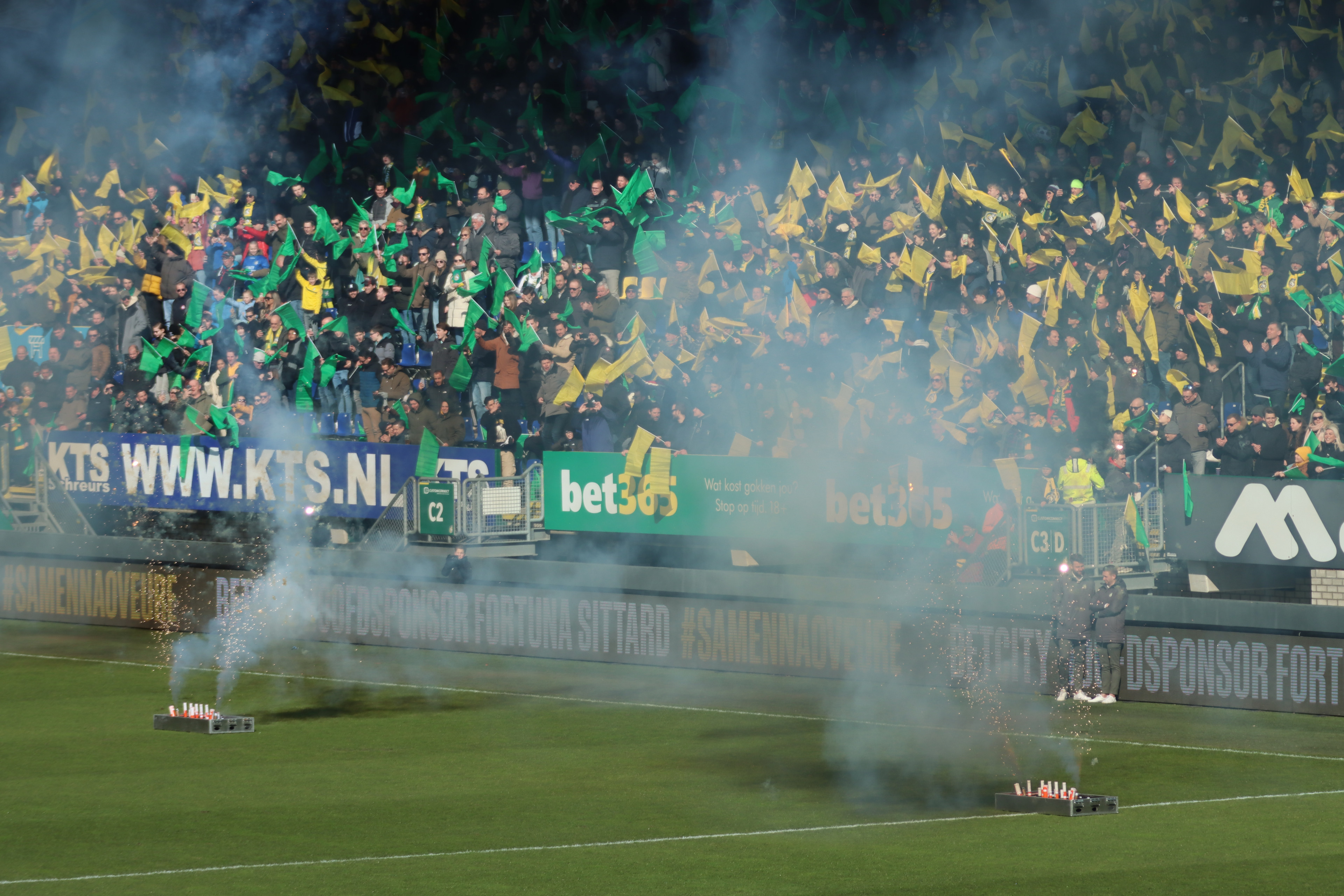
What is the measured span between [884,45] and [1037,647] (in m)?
6.16

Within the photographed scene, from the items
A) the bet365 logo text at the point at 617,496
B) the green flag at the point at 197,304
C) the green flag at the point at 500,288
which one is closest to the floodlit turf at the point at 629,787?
the bet365 logo text at the point at 617,496

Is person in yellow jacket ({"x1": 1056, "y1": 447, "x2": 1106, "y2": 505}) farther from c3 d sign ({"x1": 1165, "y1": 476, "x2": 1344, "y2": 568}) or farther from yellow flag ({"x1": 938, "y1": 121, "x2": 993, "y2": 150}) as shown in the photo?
yellow flag ({"x1": 938, "y1": 121, "x2": 993, "y2": 150})

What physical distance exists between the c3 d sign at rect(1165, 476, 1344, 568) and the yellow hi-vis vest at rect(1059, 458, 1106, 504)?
60cm

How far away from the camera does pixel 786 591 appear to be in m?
15.8

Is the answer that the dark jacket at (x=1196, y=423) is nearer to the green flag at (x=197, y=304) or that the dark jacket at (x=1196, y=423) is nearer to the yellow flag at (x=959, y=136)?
the yellow flag at (x=959, y=136)

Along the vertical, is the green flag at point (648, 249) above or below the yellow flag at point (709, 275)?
above

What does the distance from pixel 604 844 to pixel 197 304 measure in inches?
485

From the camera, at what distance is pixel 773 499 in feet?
52.4

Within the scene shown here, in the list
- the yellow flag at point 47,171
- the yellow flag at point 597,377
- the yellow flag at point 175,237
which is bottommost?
the yellow flag at point 597,377

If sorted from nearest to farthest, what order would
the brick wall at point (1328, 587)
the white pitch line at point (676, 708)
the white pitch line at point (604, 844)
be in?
the white pitch line at point (604, 844) < the white pitch line at point (676, 708) < the brick wall at point (1328, 587)

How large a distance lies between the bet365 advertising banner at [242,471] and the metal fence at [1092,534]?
563cm

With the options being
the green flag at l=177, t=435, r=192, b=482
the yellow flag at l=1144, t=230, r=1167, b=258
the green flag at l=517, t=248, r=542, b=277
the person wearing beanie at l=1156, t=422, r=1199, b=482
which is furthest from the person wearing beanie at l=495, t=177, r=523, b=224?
the person wearing beanie at l=1156, t=422, r=1199, b=482

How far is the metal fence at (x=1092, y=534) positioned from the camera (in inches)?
572

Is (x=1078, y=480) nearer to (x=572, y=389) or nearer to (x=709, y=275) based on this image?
(x=709, y=275)
